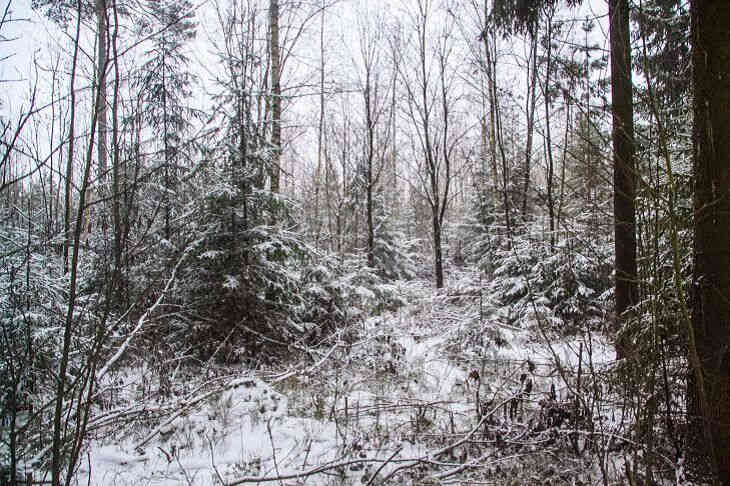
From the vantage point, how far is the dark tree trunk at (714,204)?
7.20 ft

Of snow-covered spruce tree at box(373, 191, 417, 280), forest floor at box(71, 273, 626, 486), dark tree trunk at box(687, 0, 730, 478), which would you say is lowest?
forest floor at box(71, 273, 626, 486)

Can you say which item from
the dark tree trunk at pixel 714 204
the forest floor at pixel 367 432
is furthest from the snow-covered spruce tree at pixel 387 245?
the dark tree trunk at pixel 714 204

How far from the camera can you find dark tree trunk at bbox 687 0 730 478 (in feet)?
7.20

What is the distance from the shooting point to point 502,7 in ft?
17.8

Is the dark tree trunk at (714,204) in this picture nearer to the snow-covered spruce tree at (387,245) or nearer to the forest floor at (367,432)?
the forest floor at (367,432)

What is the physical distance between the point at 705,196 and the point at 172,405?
4654 mm

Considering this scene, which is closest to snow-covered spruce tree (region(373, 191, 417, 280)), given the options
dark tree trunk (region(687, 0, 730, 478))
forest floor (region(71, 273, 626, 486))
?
forest floor (region(71, 273, 626, 486))

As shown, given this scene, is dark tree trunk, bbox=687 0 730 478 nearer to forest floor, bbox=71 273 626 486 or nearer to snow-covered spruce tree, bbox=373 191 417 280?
forest floor, bbox=71 273 626 486

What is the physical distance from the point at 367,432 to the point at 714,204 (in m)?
3.07

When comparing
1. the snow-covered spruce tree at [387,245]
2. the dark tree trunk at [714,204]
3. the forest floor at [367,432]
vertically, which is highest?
the snow-covered spruce tree at [387,245]

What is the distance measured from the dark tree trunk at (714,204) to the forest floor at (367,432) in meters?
0.52

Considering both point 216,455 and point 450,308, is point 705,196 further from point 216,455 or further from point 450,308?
point 450,308

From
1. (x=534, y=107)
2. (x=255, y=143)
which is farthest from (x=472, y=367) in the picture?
(x=534, y=107)

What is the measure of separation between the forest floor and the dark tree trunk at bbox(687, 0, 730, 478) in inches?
20.5
